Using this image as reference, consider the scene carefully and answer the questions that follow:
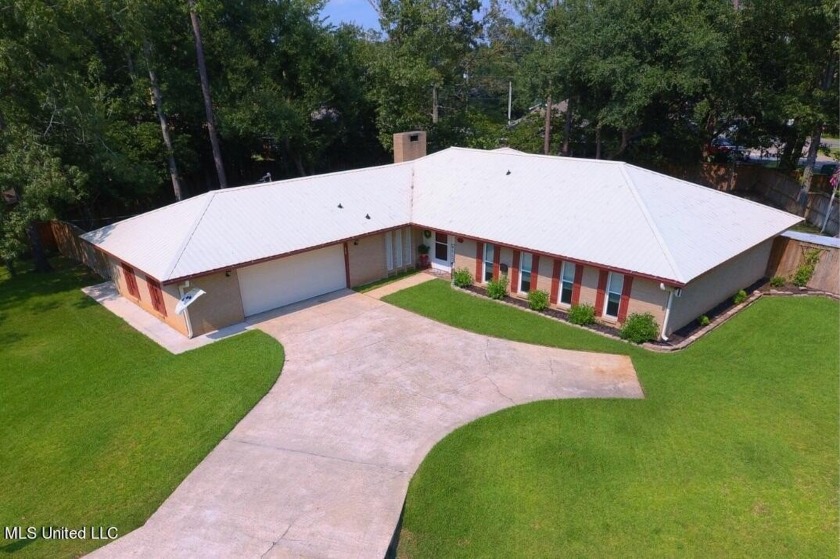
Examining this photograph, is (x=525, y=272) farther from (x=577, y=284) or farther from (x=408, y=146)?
(x=408, y=146)

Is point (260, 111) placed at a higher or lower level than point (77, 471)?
higher

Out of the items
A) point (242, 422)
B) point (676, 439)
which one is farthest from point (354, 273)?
point (676, 439)

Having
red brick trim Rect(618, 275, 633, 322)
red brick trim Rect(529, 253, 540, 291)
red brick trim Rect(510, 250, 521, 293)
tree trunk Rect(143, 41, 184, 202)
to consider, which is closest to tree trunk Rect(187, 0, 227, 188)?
tree trunk Rect(143, 41, 184, 202)

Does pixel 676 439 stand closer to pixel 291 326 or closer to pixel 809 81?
pixel 291 326

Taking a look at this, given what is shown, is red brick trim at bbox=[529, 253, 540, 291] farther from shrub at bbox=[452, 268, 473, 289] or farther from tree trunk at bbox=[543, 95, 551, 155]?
tree trunk at bbox=[543, 95, 551, 155]

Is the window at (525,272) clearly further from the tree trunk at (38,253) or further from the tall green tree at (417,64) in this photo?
the tree trunk at (38,253)

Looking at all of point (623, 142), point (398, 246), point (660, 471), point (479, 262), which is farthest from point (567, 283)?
point (623, 142)

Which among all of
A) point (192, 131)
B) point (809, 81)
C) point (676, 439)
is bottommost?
point (676, 439)
